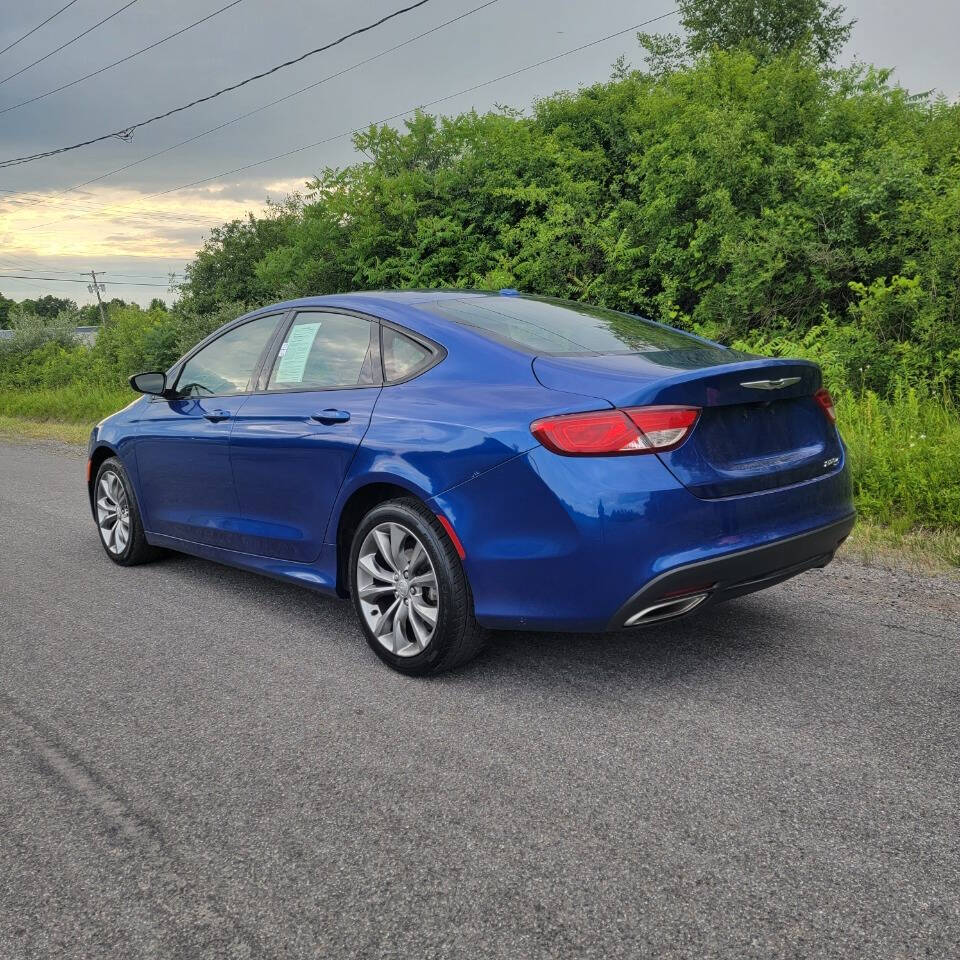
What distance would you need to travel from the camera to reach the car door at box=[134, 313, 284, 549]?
4.78 m

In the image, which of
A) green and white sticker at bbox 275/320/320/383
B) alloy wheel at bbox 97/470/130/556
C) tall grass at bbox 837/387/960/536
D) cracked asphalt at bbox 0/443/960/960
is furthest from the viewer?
alloy wheel at bbox 97/470/130/556

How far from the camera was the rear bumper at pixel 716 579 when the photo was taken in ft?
10.1

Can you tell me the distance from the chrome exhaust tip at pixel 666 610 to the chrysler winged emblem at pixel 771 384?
2.61 feet

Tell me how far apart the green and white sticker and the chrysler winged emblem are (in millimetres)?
2143

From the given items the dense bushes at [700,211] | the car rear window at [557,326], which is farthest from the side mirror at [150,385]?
the dense bushes at [700,211]

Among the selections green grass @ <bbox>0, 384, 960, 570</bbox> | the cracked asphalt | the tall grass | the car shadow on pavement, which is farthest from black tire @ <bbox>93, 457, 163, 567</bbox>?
the tall grass

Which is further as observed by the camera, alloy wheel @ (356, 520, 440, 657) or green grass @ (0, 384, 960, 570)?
green grass @ (0, 384, 960, 570)

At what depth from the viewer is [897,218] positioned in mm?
9531

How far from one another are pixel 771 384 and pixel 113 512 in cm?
435

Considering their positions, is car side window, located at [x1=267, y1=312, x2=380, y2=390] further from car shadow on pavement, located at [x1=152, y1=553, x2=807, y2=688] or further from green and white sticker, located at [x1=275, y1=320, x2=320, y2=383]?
car shadow on pavement, located at [x1=152, y1=553, x2=807, y2=688]

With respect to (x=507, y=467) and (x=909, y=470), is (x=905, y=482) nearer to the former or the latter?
(x=909, y=470)

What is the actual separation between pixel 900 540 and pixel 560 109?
11247mm

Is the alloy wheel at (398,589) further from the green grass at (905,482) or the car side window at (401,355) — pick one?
the green grass at (905,482)

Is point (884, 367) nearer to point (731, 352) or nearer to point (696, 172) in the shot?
point (696, 172)
